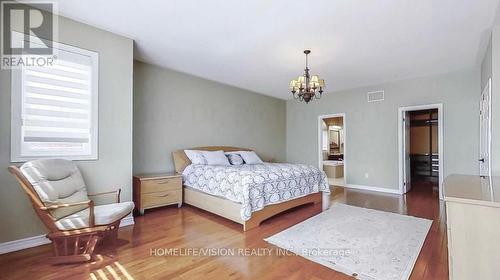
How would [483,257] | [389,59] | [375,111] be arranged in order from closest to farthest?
[483,257], [389,59], [375,111]

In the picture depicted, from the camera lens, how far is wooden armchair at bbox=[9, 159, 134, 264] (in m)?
2.12

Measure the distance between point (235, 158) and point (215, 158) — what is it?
56cm

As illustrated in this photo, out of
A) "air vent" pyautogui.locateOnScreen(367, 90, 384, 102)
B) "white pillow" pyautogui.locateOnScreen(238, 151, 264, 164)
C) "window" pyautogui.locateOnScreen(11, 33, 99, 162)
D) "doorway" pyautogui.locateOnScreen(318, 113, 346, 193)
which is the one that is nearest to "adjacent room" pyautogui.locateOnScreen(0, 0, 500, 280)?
"window" pyautogui.locateOnScreen(11, 33, 99, 162)

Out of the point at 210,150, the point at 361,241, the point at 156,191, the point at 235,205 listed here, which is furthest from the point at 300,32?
the point at 156,191

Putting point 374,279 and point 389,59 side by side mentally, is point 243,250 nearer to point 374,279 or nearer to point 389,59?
point 374,279

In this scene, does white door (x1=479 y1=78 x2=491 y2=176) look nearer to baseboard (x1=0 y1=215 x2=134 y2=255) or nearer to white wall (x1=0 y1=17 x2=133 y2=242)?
white wall (x1=0 y1=17 x2=133 y2=242)

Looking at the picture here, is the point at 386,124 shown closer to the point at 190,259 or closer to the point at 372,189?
the point at 372,189

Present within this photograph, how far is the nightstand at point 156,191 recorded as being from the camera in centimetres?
Answer: 362

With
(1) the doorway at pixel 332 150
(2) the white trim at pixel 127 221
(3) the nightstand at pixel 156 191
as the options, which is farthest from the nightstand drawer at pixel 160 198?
(1) the doorway at pixel 332 150

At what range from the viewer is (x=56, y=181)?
241 centimetres

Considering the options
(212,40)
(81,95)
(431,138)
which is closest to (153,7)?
(212,40)

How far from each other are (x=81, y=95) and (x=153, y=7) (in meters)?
1.43

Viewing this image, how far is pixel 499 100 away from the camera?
2.41 metres

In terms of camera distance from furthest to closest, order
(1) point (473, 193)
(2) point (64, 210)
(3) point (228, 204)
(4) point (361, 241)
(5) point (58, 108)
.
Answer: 1. (3) point (228, 204)
2. (5) point (58, 108)
3. (4) point (361, 241)
4. (2) point (64, 210)
5. (1) point (473, 193)
